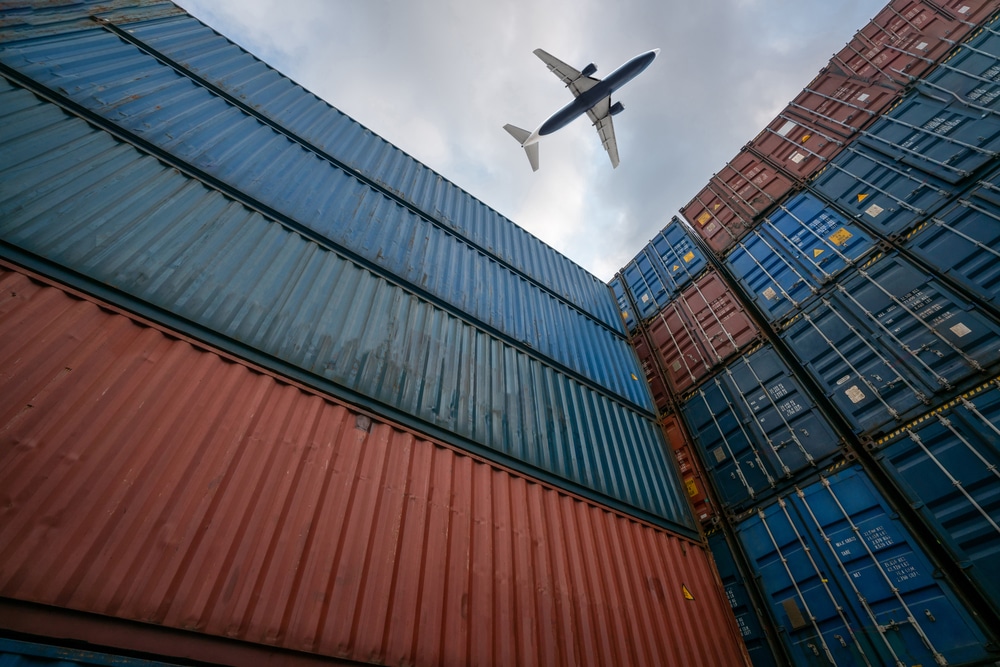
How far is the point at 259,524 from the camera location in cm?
383

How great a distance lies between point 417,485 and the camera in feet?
16.5

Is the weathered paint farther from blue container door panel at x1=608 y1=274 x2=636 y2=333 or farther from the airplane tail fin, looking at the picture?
the airplane tail fin

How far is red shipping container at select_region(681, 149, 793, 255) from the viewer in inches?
445

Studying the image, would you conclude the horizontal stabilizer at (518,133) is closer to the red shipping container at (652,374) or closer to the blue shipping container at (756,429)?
the red shipping container at (652,374)

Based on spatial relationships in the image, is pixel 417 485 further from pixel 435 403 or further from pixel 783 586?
pixel 783 586

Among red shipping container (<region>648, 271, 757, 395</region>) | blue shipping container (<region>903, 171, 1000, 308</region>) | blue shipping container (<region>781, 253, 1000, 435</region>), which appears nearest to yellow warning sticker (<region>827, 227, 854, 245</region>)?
blue shipping container (<region>781, 253, 1000, 435</region>)

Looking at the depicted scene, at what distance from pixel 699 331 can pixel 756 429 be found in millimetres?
3018

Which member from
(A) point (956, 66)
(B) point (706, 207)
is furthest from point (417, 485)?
(A) point (956, 66)

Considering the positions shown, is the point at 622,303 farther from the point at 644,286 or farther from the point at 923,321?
the point at 923,321

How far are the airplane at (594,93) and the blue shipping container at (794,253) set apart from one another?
1234 centimetres

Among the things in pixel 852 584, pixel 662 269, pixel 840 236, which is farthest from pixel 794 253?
pixel 852 584

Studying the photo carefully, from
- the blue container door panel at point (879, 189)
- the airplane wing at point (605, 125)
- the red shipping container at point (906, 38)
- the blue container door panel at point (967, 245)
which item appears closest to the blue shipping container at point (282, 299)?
the blue container door panel at point (967, 245)

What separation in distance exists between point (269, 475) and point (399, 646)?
198 cm

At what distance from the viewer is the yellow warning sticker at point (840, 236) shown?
884 centimetres
